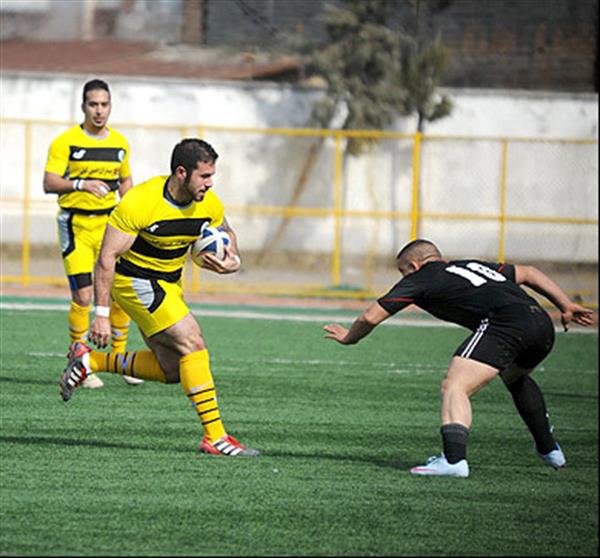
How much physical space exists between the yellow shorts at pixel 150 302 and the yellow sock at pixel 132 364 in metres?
0.19

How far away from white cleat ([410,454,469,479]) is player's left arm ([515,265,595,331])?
107 cm

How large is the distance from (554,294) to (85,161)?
4.75m

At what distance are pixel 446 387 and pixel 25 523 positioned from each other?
264cm

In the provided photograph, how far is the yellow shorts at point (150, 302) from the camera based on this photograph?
838 cm

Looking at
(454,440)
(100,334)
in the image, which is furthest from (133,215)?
(454,440)

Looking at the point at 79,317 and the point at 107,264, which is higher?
the point at 107,264

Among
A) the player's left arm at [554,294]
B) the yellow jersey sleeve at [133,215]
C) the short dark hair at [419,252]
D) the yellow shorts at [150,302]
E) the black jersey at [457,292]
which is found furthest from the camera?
the yellow shorts at [150,302]

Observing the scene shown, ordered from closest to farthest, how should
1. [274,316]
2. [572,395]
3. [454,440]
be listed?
[454,440], [572,395], [274,316]

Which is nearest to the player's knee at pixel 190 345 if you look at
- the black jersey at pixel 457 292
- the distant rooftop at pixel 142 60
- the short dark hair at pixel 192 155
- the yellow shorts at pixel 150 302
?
the yellow shorts at pixel 150 302

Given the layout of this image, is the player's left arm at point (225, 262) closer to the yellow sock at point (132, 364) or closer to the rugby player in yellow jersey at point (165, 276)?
the rugby player in yellow jersey at point (165, 276)

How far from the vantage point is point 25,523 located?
6.31 meters

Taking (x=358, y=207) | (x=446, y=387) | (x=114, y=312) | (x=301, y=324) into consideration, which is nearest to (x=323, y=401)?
(x=114, y=312)

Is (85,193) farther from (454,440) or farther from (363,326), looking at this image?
(454,440)

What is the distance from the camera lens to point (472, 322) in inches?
322
